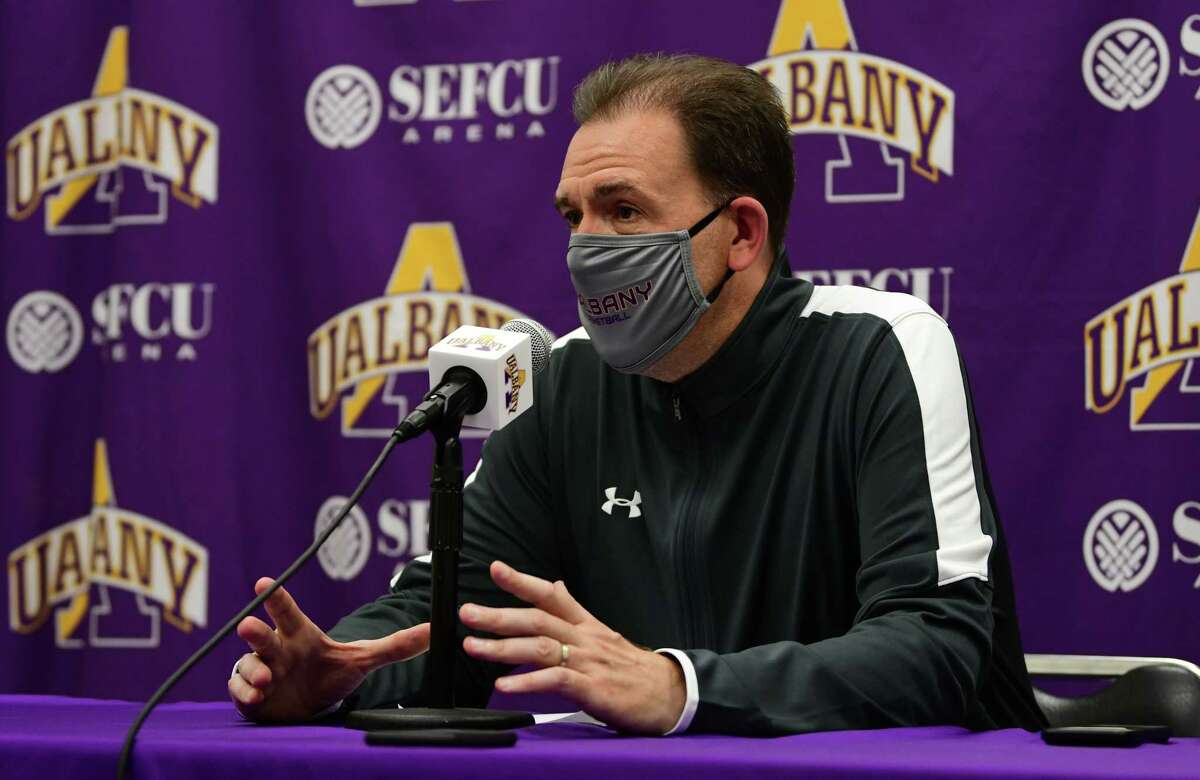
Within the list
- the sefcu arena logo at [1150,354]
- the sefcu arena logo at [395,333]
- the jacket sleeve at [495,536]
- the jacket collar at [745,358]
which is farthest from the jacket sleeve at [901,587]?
the sefcu arena logo at [395,333]

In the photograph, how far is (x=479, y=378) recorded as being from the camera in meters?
1.36

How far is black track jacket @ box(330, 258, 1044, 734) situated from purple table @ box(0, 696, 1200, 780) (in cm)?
32

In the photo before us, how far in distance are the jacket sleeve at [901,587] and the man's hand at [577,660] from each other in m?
0.05

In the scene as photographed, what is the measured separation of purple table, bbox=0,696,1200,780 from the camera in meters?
1.01

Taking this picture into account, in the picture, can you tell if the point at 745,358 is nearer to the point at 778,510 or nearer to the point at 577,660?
the point at 778,510

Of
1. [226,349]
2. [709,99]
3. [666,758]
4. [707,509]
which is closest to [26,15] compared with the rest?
[226,349]

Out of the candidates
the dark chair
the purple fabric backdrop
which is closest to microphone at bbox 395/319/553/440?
the dark chair

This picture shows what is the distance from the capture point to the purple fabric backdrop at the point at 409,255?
101 inches

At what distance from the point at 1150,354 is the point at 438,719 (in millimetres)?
1782

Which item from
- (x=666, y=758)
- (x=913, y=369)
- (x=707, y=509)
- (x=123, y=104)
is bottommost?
(x=666, y=758)

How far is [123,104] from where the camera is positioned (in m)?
3.20

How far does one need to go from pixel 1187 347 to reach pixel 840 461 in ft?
3.42

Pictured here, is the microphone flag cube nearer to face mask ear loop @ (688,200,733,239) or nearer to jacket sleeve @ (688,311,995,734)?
jacket sleeve @ (688,311,995,734)

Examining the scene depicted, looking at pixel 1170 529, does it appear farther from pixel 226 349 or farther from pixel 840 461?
pixel 226 349
